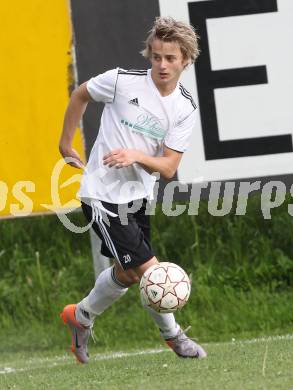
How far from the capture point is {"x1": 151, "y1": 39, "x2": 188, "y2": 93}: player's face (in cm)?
602

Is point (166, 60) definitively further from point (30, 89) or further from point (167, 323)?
point (30, 89)

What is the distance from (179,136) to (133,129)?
0.26 m

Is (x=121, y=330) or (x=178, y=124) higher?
(x=178, y=124)

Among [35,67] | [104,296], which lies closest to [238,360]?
[104,296]

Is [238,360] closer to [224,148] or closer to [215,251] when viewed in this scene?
[224,148]

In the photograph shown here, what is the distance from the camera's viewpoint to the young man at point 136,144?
6047 mm

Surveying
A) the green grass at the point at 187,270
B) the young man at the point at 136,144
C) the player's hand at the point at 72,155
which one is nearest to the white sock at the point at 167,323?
the young man at the point at 136,144

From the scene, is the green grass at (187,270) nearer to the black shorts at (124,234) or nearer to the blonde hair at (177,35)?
the black shorts at (124,234)

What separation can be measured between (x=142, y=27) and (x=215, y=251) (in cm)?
221

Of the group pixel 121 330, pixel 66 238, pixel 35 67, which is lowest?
pixel 121 330

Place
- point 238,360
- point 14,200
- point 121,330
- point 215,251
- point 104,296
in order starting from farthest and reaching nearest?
point 215,251
point 121,330
point 14,200
point 104,296
point 238,360

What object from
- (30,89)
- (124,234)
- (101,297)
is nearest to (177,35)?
(124,234)

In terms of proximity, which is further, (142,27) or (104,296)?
(142,27)

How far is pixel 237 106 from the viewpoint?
27.0ft
